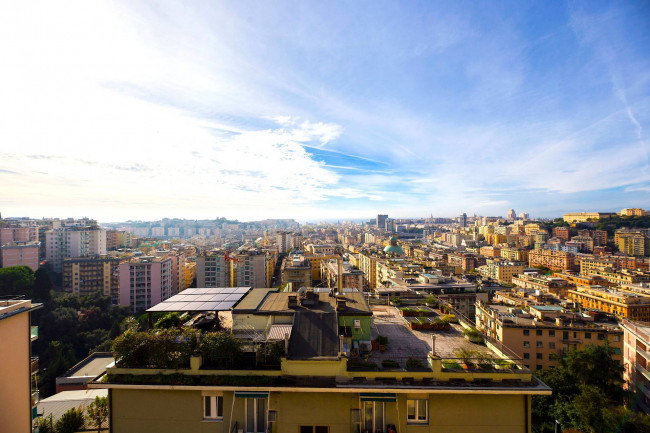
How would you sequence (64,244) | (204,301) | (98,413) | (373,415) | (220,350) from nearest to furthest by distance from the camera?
(373,415)
(220,350)
(204,301)
(98,413)
(64,244)

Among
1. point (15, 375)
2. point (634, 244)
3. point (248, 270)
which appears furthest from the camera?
point (634, 244)

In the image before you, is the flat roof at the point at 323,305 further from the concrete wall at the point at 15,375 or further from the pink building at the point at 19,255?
the pink building at the point at 19,255

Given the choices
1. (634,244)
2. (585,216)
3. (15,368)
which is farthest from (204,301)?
(585,216)

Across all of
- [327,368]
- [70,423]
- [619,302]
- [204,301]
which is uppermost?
[204,301]

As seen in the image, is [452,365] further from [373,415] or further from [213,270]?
[213,270]

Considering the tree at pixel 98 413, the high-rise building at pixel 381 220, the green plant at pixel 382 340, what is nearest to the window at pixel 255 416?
the green plant at pixel 382 340

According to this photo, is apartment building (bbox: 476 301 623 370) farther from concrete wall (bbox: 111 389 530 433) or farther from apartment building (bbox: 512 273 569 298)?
apartment building (bbox: 512 273 569 298)
